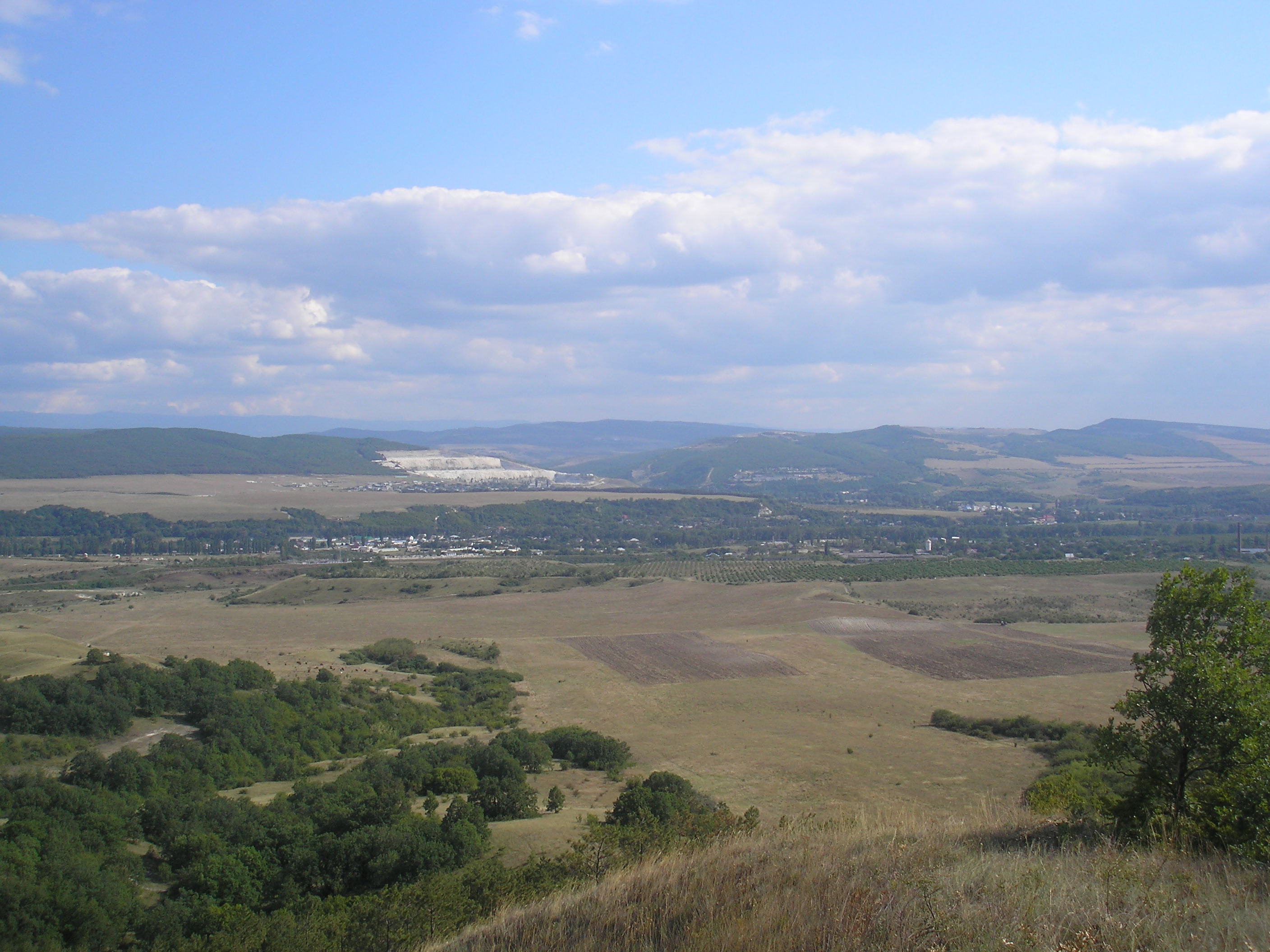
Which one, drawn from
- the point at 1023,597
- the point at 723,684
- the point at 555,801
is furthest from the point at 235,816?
the point at 1023,597

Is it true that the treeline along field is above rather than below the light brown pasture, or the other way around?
above

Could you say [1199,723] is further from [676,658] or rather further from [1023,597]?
[1023,597]

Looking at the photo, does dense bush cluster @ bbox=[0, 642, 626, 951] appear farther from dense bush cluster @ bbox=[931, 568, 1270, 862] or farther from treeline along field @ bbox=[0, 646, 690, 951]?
dense bush cluster @ bbox=[931, 568, 1270, 862]

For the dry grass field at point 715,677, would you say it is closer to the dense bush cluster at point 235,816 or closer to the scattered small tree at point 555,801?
the scattered small tree at point 555,801

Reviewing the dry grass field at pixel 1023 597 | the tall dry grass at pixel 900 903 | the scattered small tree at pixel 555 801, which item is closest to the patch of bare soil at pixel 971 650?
the dry grass field at pixel 1023 597

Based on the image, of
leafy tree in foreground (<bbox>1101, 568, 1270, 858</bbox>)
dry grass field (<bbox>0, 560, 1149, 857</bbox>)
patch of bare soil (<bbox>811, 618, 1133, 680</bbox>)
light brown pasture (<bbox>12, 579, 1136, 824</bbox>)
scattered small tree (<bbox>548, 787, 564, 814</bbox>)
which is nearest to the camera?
leafy tree in foreground (<bbox>1101, 568, 1270, 858</bbox>)

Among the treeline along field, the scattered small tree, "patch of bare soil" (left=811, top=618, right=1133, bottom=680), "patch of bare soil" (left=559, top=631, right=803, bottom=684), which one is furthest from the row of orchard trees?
"patch of bare soil" (left=811, top=618, right=1133, bottom=680)

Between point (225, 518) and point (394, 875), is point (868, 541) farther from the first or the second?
point (394, 875)
